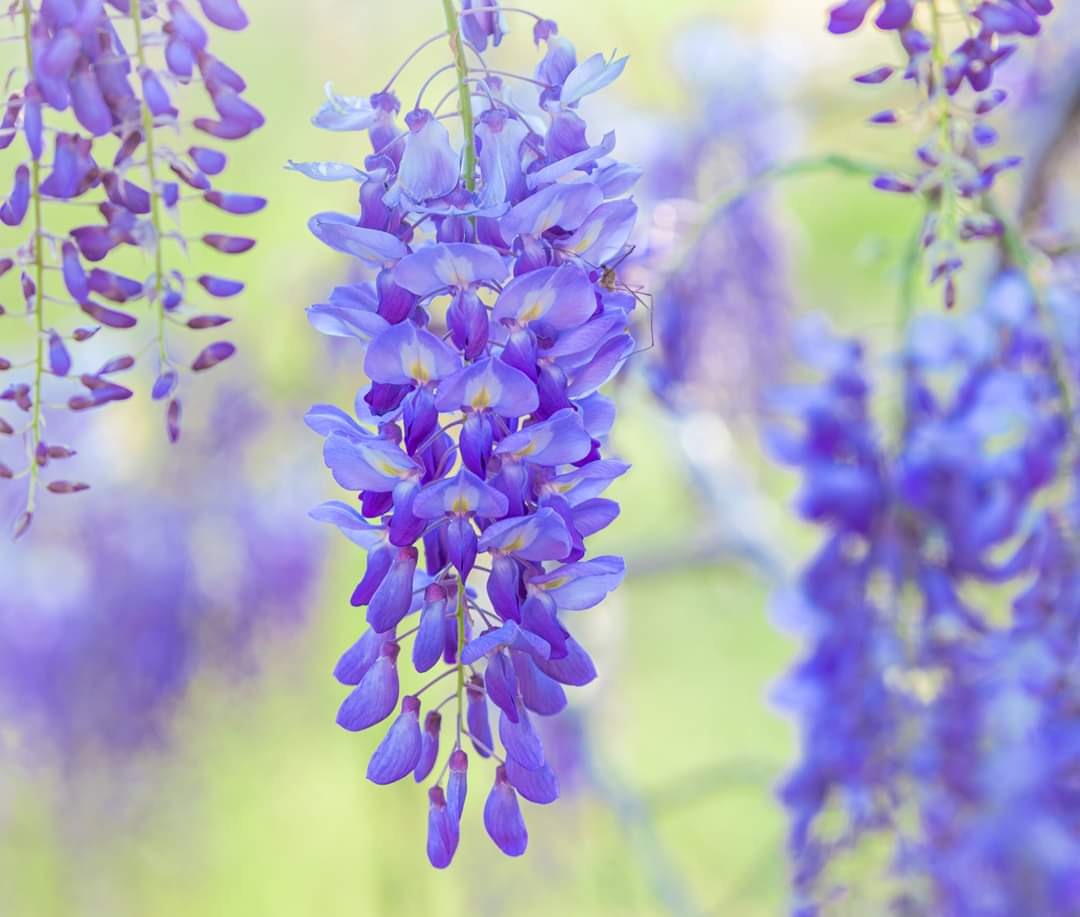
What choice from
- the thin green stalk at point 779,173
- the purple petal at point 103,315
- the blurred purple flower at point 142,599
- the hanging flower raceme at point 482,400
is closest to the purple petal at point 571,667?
the hanging flower raceme at point 482,400

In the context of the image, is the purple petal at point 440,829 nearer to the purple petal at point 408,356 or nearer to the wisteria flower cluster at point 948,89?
the purple petal at point 408,356

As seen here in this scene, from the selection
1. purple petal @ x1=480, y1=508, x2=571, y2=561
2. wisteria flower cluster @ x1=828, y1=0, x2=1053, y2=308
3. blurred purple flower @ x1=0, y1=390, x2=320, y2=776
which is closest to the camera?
purple petal @ x1=480, y1=508, x2=571, y2=561

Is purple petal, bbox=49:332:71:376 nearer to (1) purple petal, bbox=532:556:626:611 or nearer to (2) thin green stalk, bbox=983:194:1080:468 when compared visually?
(1) purple petal, bbox=532:556:626:611

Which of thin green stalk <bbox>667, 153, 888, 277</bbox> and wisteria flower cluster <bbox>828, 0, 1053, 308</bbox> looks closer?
wisteria flower cluster <bbox>828, 0, 1053, 308</bbox>

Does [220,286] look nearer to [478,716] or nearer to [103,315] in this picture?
[103,315]

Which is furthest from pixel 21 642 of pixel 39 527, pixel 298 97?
pixel 298 97

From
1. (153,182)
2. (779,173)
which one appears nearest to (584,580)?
(153,182)

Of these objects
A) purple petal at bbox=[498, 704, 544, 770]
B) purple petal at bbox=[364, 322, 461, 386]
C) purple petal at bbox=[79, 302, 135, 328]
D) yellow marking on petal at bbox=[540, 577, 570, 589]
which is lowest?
purple petal at bbox=[498, 704, 544, 770]

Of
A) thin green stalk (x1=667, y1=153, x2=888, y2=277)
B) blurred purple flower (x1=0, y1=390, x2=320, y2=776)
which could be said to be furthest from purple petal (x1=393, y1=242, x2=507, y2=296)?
blurred purple flower (x1=0, y1=390, x2=320, y2=776)
